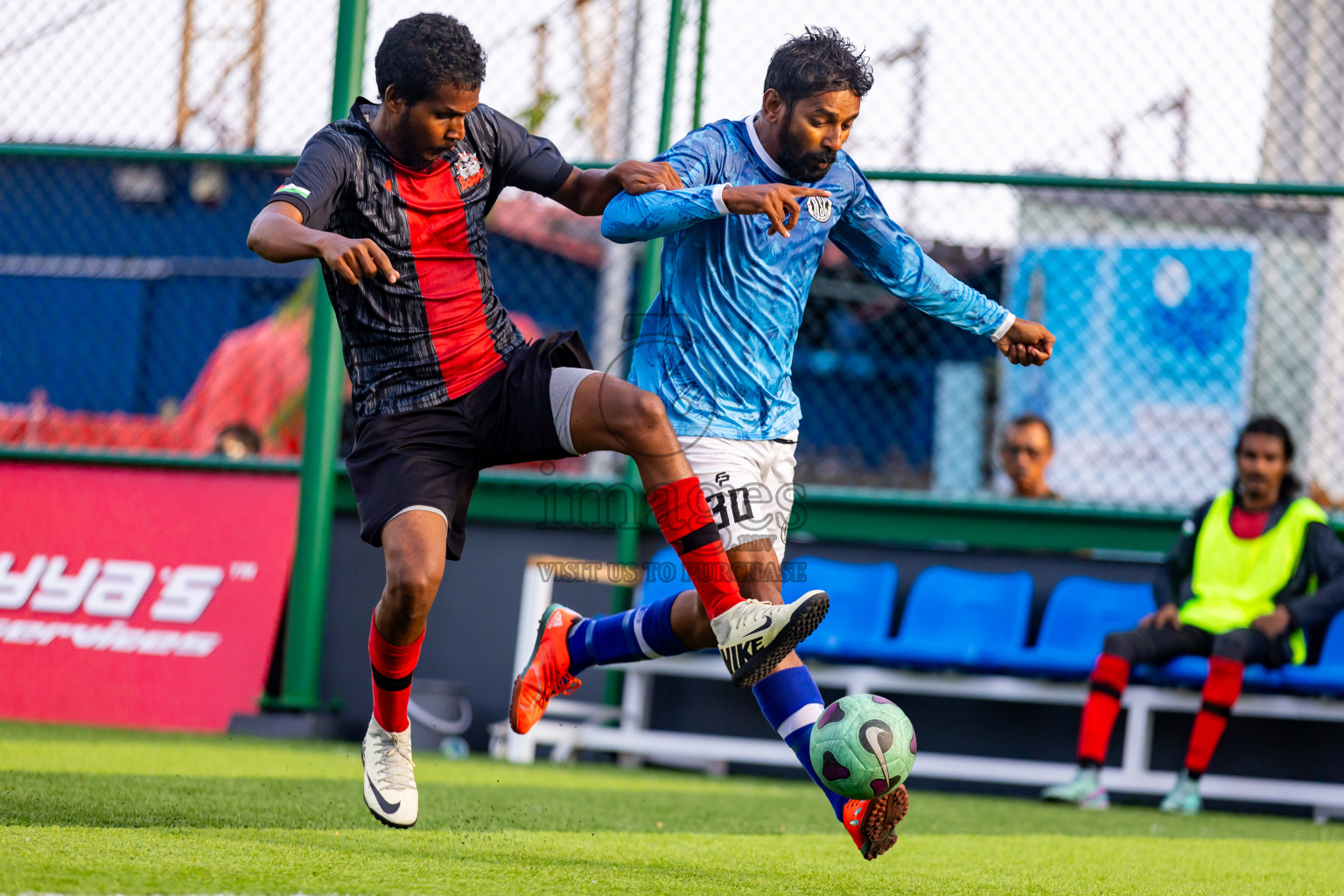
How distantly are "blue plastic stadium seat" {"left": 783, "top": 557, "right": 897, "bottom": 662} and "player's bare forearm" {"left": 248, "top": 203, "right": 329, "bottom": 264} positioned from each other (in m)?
3.42

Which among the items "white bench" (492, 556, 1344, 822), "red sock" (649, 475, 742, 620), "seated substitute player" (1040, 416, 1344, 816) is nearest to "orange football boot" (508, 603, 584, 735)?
"red sock" (649, 475, 742, 620)

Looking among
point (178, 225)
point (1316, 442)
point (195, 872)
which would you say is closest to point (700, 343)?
point (195, 872)

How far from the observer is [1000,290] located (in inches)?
Result: 354

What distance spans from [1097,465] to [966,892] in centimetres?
636

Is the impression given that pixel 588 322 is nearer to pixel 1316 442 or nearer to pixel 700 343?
pixel 1316 442

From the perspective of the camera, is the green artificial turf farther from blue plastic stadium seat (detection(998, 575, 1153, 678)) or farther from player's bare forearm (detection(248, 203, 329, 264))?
player's bare forearm (detection(248, 203, 329, 264))

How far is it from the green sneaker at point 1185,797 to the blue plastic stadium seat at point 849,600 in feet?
4.27

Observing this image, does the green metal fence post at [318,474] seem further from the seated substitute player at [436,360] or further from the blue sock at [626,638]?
the seated substitute player at [436,360]

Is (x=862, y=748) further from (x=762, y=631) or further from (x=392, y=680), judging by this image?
(x=392, y=680)

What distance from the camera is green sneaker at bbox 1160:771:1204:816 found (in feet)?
18.3

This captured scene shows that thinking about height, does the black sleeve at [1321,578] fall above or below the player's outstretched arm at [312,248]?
below

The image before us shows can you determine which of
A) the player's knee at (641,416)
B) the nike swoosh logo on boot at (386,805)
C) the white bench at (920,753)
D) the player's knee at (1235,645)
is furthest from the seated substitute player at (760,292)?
the player's knee at (1235,645)

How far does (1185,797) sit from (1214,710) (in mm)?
362

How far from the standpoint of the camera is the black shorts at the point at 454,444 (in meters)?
3.45
